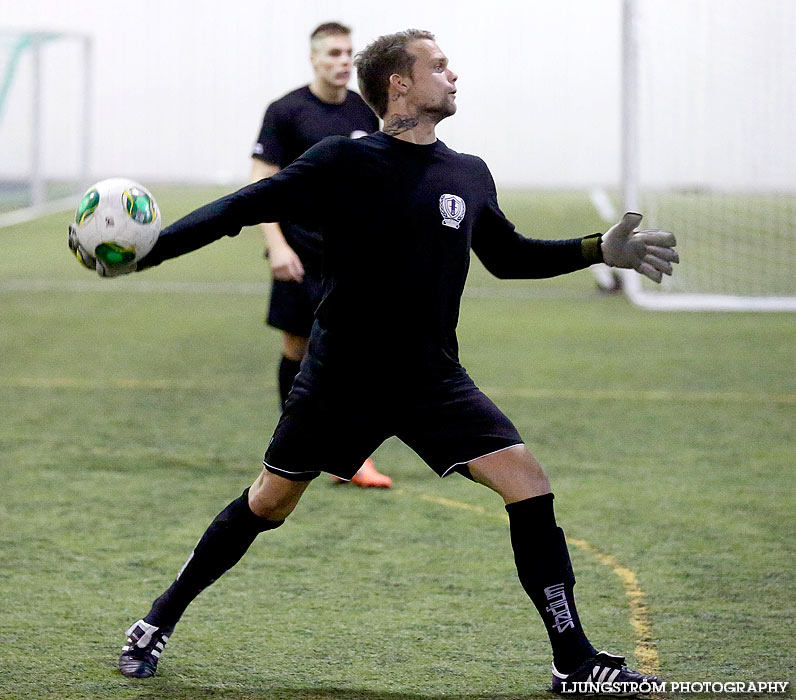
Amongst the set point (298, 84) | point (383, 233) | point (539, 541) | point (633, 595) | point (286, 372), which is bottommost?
point (633, 595)

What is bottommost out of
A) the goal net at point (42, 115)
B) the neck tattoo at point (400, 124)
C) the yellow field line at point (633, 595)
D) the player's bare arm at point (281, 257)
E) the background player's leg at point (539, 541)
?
the yellow field line at point (633, 595)

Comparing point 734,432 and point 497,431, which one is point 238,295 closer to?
point 734,432

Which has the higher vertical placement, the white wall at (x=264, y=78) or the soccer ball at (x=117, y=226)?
the white wall at (x=264, y=78)

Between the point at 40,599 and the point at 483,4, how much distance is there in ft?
56.4

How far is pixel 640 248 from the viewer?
3379mm

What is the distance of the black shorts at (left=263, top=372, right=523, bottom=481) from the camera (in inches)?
130

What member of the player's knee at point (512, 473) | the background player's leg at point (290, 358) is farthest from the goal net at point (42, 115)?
the player's knee at point (512, 473)

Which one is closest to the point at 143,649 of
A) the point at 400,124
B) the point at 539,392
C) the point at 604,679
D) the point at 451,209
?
the point at 604,679

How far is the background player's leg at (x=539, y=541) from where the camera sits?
3.23 metres

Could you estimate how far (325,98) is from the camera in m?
5.70

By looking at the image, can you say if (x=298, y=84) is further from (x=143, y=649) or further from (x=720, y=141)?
(x=143, y=649)

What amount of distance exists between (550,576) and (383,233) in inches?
38.0

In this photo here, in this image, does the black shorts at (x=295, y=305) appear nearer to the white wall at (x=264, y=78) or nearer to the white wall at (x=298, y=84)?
the white wall at (x=298, y=84)

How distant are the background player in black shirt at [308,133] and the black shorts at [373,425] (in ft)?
7.33
